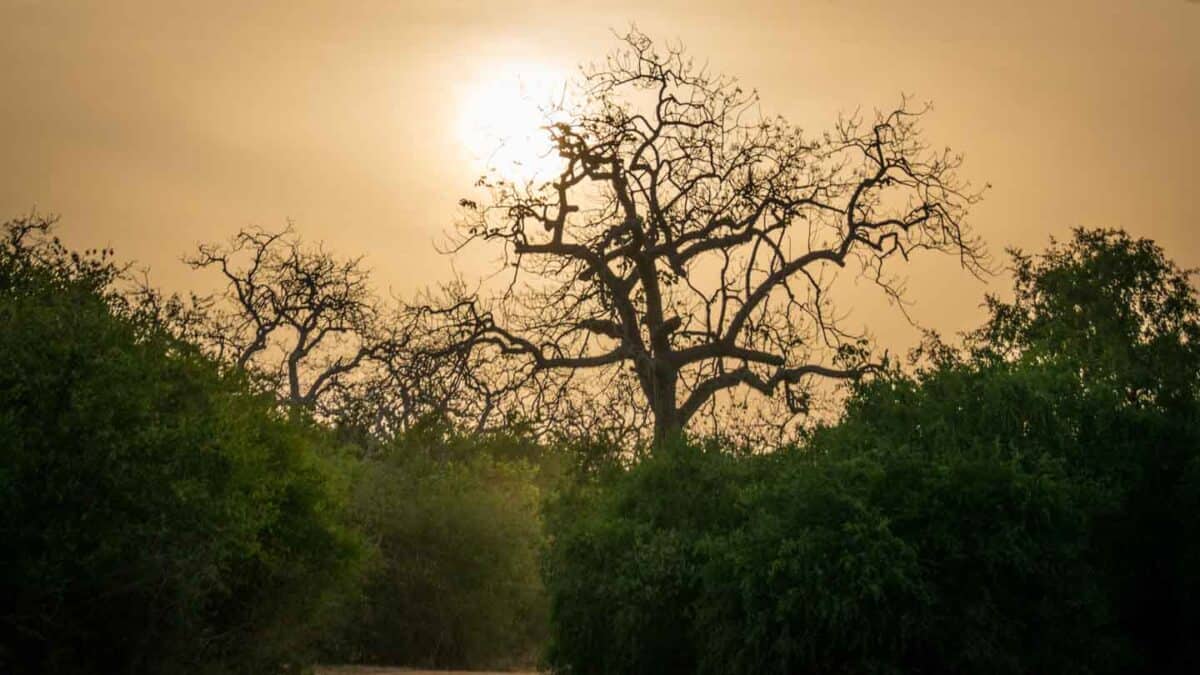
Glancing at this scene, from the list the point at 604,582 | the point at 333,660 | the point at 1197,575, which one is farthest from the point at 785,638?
the point at 333,660

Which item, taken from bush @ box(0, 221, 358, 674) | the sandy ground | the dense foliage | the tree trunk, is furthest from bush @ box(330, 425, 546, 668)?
bush @ box(0, 221, 358, 674)

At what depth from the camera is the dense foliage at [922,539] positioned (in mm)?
20078

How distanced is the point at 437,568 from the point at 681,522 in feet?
43.1

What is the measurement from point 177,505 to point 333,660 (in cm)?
1717

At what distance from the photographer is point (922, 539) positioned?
66.6 feet

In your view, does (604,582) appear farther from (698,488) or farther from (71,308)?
(71,308)

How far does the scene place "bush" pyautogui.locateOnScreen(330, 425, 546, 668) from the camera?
118 ft

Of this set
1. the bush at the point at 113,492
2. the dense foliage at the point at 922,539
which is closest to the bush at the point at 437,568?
the dense foliage at the point at 922,539

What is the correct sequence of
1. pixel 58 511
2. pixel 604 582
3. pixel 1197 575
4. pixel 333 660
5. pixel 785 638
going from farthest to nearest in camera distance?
pixel 333 660 → pixel 604 582 → pixel 1197 575 → pixel 785 638 → pixel 58 511

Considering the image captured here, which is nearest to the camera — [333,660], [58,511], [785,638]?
[58,511]

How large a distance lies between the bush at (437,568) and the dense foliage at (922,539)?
33.6 ft

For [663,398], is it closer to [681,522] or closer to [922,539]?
[681,522]

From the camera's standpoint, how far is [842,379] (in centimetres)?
3008

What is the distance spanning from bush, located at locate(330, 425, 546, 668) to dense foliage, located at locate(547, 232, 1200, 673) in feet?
33.6
